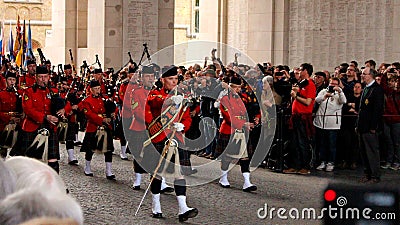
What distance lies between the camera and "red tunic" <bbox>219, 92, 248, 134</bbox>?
11.2 metres

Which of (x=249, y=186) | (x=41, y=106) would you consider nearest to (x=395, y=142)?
(x=249, y=186)

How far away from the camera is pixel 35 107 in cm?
1034

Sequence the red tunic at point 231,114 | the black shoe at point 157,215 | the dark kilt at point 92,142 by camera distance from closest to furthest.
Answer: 1. the black shoe at point 157,215
2. the red tunic at point 231,114
3. the dark kilt at point 92,142

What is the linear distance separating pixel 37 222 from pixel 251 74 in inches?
442

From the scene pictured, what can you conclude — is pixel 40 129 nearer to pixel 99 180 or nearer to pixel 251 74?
pixel 99 180

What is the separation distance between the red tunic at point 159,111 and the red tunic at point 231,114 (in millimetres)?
2036

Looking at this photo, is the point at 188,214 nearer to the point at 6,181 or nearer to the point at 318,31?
the point at 6,181

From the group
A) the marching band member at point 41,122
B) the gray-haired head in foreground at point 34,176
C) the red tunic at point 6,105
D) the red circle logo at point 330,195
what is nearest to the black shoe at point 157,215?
the marching band member at point 41,122

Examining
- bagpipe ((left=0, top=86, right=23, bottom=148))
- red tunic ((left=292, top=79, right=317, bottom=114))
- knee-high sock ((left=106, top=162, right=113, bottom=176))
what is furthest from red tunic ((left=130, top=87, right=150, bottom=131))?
red tunic ((left=292, top=79, right=317, bottom=114))

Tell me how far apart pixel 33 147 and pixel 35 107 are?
539mm

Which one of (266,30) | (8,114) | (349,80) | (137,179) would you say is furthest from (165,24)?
(137,179)

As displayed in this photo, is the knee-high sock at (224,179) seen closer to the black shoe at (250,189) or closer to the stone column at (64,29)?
the black shoe at (250,189)

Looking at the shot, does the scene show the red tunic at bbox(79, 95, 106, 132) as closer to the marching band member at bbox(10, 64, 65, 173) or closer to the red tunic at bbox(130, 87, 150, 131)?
the red tunic at bbox(130, 87, 150, 131)

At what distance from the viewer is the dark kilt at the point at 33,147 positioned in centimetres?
1006
